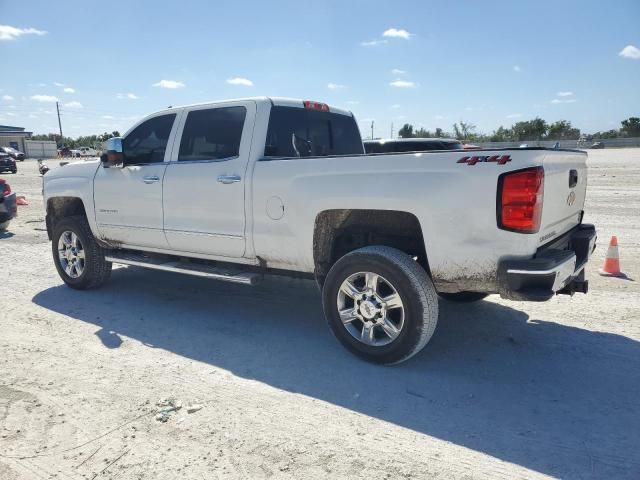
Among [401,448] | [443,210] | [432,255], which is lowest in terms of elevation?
[401,448]

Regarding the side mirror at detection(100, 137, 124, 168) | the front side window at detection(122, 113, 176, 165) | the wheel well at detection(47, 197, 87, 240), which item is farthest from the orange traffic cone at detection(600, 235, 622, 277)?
the wheel well at detection(47, 197, 87, 240)

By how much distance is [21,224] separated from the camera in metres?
10.6

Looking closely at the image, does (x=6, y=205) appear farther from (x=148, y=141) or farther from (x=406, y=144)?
(x=406, y=144)

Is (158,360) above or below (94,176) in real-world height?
below

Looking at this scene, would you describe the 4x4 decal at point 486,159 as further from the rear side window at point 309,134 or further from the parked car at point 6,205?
the parked car at point 6,205

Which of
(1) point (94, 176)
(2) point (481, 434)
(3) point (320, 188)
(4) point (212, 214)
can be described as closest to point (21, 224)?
(1) point (94, 176)

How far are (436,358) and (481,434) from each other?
1022 mm

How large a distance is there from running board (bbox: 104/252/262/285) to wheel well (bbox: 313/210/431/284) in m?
0.67

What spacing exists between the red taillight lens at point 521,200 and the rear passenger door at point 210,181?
7.04 feet

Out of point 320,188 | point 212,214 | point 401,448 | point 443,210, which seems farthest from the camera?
point 212,214

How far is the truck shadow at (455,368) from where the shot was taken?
265cm

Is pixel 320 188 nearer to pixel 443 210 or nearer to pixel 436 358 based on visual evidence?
pixel 443 210

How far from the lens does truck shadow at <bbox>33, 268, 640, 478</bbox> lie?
2648 millimetres

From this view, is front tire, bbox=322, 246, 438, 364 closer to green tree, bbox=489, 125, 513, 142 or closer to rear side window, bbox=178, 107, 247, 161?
rear side window, bbox=178, 107, 247, 161
